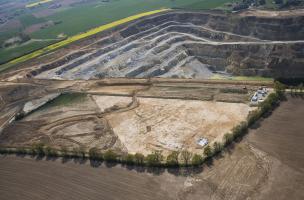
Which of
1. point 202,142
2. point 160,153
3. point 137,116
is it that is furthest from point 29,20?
point 202,142

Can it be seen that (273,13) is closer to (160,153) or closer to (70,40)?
(70,40)

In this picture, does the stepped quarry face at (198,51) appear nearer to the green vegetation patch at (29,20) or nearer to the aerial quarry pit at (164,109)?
the aerial quarry pit at (164,109)

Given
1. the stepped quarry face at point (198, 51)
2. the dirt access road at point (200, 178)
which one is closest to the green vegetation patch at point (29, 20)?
the stepped quarry face at point (198, 51)

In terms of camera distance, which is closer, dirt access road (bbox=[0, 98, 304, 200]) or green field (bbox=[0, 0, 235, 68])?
dirt access road (bbox=[0, 98, 304, 200])

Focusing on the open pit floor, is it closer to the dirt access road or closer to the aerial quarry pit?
the aerial quarry pit

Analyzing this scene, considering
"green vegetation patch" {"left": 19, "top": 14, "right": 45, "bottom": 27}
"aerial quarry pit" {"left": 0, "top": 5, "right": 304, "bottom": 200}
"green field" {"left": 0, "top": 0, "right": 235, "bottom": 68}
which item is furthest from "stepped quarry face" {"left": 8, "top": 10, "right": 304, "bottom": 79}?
"green vegetation patch" {"left": 19, "top": 14, "right": 45, "bottom": 27}

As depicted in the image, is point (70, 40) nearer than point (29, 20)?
Yes
